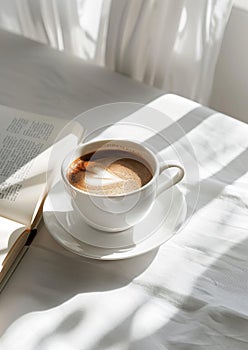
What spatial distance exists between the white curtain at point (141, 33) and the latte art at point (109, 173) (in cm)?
37

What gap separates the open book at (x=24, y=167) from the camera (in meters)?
0.72

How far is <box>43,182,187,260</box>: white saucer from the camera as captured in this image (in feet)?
2.33

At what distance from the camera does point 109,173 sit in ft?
2.41

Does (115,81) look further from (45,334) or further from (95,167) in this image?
(45,334)

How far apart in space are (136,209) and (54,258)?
0.39 feet

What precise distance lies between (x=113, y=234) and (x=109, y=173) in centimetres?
7

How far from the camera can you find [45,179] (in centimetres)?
80

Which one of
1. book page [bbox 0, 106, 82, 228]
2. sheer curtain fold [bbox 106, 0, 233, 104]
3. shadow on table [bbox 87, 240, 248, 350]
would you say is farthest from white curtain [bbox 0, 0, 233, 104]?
shadow on table [bbox 87, 240, 248, 350]

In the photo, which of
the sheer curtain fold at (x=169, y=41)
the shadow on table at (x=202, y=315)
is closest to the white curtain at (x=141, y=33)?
the sheer curtain fold at (x=169, y=41)

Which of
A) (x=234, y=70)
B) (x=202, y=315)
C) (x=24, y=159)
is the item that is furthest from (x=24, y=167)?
(x=234, y=70)

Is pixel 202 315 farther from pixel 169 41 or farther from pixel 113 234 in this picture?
pixel 169 41

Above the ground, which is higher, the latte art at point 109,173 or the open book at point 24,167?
the latte art at point 109,173

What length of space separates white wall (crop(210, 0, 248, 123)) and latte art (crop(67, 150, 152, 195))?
51 cm

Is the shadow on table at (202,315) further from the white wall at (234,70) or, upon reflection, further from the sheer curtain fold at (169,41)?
the white wall at (234,70)
